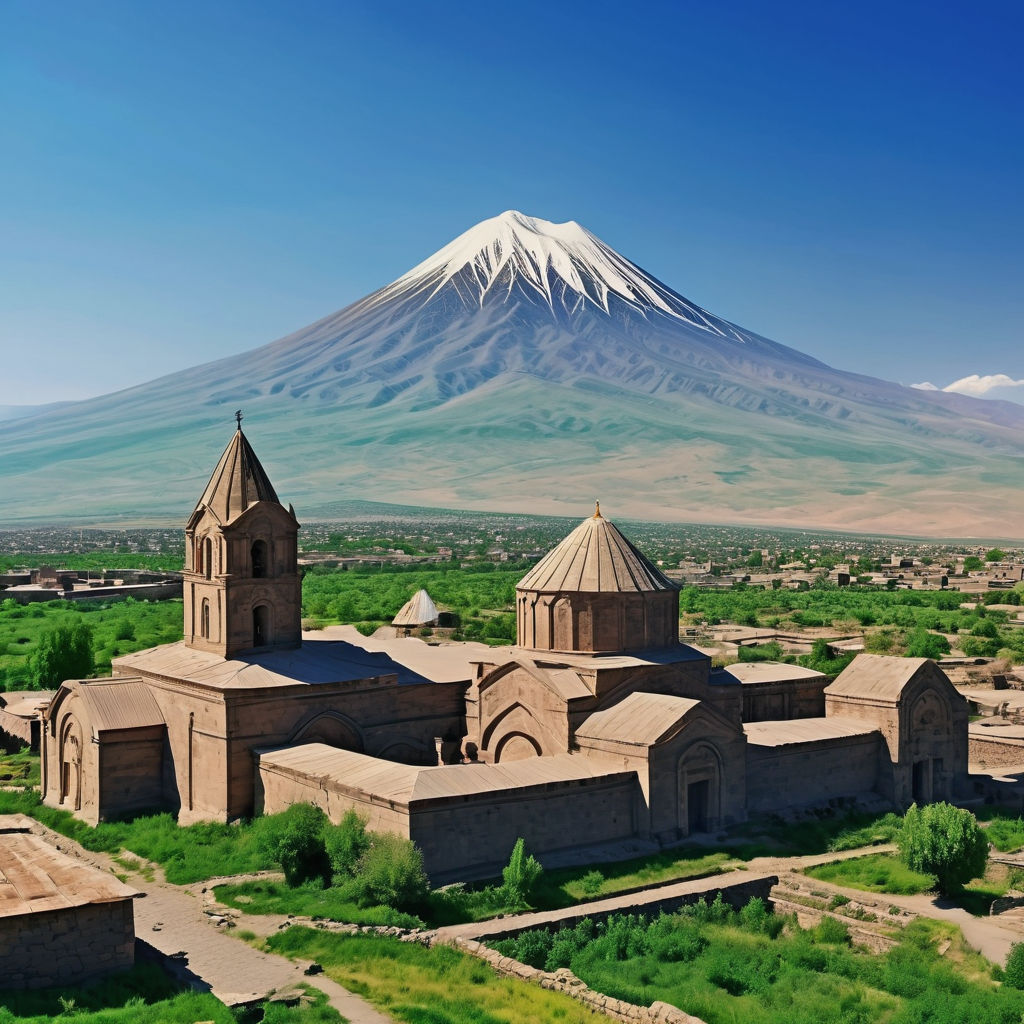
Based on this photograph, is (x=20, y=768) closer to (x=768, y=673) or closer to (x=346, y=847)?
(x=346, y=847)

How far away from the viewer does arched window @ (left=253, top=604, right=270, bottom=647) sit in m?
26.7

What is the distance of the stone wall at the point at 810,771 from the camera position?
25.5m

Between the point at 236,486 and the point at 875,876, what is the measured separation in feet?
50.0

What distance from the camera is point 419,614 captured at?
1746 inches

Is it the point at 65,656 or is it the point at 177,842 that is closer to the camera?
the point at 177,842

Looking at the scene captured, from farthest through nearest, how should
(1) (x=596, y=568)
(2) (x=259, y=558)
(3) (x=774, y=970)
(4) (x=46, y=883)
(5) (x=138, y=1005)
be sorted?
(2) (x=259, y=558) < (1) (x=596, y=568) < (3) (x=774, y=970) < (4) (x=46, y=883) < (5) (x=138, y=1005)

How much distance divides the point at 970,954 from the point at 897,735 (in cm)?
949

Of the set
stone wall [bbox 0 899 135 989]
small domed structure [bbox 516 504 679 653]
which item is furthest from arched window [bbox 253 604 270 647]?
stone wall [bbox 0 899 135 989]

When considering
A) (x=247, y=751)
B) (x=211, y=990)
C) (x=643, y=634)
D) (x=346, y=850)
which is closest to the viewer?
(x=211, y=990)

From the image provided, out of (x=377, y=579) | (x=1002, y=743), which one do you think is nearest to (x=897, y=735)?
(x=1002, y=743)

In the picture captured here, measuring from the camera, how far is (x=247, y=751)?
949 inches

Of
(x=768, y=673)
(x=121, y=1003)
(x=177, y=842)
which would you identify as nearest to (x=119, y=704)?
(x=177, y=842)

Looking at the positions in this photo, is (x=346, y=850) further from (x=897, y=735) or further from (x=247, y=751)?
(x=897, y=735)

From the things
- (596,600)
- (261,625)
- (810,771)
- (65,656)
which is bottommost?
(810,771)
